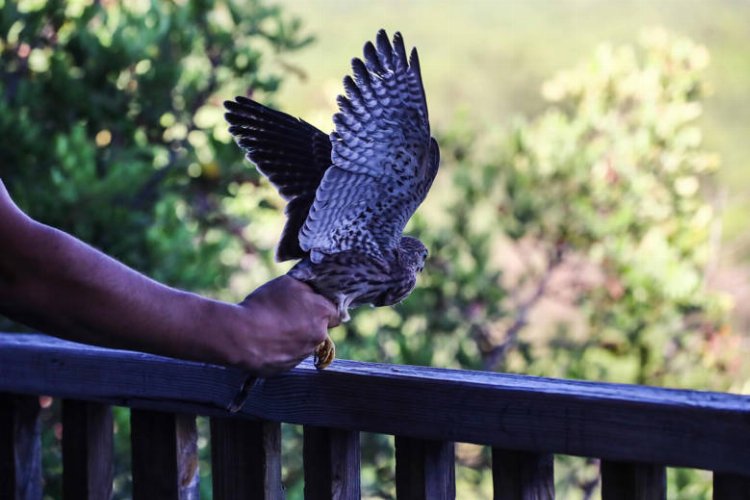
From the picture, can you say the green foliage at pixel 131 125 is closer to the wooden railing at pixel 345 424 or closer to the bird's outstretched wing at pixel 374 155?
the wooden railing at pixel 345 424

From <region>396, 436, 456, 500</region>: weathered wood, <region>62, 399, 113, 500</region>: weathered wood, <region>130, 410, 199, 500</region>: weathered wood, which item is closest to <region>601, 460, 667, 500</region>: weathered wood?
<region>396, 436, 456, 500</region>: weathered wood

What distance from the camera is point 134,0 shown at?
177 inches

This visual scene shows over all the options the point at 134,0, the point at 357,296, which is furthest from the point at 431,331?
the point at 357,296

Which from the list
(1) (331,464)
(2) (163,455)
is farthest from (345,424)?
(2) (163,455)

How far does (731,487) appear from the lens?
1272 mm

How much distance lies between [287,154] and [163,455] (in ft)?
1.98

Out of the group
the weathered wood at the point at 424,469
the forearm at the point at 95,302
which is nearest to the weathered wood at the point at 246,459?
the weathered wood at the point at 424,469

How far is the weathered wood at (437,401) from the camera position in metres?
1.28

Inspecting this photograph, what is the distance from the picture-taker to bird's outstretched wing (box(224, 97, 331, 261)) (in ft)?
6.29

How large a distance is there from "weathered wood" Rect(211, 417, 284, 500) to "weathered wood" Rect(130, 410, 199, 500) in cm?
8

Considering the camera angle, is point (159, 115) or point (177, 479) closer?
point (177, 479)

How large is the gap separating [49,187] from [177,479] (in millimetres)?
1596

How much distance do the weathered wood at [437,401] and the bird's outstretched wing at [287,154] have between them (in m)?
0.33

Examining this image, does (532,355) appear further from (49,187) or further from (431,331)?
(49,187)
